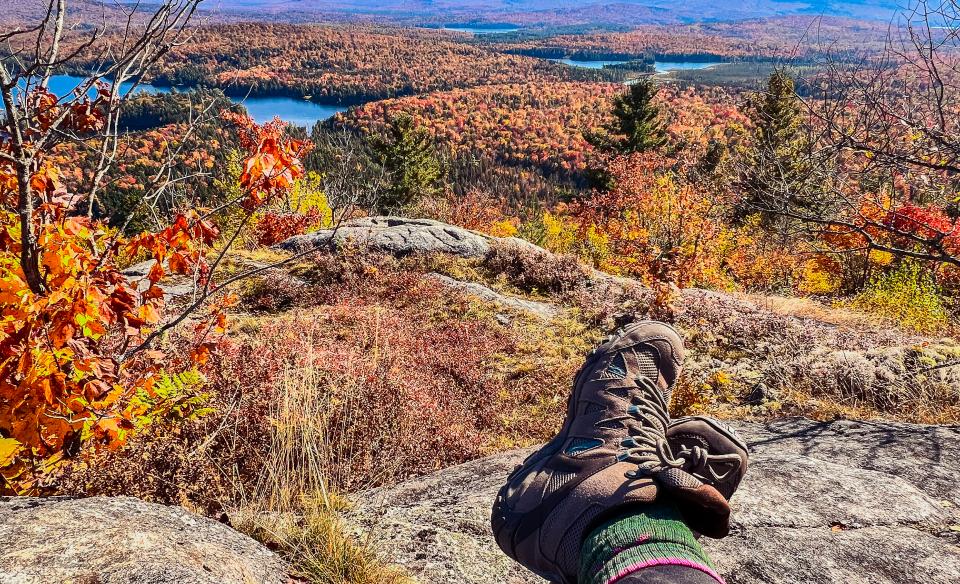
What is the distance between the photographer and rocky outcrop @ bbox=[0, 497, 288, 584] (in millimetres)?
1509

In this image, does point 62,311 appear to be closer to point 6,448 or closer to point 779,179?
point 6,448

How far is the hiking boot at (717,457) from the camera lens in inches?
83.0

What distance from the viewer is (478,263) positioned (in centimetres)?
952

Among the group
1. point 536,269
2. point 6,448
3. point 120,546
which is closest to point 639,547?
point 120,546

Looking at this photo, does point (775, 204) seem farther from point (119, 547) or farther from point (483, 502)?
point (119, 547)

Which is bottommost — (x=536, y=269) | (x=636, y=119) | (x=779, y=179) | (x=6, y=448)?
(x=536, y=269)

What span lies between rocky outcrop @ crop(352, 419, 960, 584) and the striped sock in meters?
0.60

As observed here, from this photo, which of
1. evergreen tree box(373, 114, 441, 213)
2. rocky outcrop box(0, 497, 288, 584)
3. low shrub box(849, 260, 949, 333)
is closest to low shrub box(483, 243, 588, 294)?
low shrub box(849, 260, 949, 333)

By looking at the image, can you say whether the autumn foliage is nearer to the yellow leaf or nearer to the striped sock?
the yellow leaf

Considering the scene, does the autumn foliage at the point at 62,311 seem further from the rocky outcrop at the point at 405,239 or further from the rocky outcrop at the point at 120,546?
the rocky outcrop at the point at 405,239

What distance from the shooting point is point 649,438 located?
2.34m

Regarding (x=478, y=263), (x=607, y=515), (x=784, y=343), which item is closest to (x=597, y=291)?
(x=478, y=263)

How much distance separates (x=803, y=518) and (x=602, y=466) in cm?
125

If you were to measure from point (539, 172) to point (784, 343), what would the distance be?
374 ft
